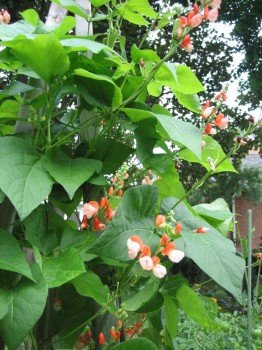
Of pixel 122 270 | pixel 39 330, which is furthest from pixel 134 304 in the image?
pixel 39 330

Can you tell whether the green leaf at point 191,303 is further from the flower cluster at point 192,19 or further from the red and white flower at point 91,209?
the flower cluster at point 192,19

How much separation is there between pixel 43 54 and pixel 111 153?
21 centimetres

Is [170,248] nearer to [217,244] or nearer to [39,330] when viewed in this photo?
[217,244]

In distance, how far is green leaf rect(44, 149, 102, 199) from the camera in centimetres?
70

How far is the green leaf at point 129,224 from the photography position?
0.64m

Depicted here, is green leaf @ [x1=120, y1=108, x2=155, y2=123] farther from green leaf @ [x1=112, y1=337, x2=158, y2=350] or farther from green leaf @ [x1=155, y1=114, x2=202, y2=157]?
green leaf @ [x1=112, y1=337, x2=158, y2=350]

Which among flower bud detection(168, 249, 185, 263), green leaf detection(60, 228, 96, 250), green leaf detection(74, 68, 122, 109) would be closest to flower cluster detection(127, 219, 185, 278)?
flower bud detection(168, 249, 185, 263)

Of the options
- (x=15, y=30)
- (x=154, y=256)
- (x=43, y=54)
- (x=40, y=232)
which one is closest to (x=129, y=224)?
(x=154, y=256)

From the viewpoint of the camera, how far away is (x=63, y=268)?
25.9 inches

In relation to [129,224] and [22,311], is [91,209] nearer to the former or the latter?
[129,224]

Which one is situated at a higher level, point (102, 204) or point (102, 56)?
point (102, 56)

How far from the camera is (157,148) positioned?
89 centimetres

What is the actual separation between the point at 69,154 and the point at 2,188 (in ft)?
0.74

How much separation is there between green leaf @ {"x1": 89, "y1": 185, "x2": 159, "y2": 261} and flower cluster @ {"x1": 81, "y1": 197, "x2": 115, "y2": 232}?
63mm
